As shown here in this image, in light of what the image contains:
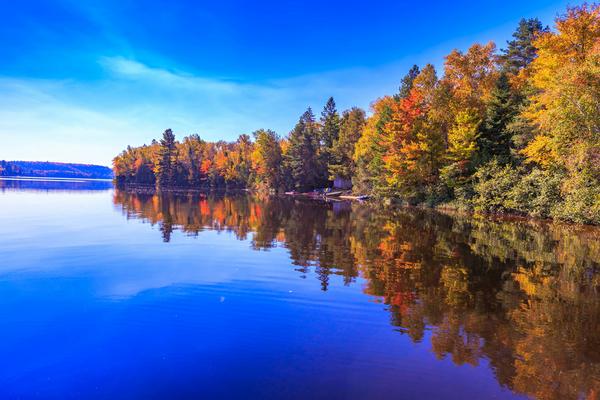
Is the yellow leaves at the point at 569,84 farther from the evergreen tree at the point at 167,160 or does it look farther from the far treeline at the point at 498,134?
the evergreen tree at the point at 167,160

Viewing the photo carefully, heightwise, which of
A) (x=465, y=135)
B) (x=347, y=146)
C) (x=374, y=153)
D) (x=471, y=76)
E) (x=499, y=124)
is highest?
(x=471, y=76)

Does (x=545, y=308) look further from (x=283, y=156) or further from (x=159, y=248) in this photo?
(x=283, y=156)

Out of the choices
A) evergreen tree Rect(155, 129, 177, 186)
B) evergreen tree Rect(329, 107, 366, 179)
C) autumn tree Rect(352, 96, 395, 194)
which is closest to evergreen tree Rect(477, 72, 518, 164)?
autumn tree Rect(352, 96, 395, 194)

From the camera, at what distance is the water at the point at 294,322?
20.0 ft

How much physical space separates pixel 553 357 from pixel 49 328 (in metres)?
10.3

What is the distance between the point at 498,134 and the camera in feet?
142

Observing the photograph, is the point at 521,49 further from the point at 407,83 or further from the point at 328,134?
the point at 328,134

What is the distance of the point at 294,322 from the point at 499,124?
42725 mm

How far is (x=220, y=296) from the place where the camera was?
1048 centimetres

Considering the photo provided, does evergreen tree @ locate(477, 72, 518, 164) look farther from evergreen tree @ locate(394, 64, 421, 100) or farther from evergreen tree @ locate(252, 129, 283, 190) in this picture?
evergreen tree @ locate(252, 129, 283, 190)

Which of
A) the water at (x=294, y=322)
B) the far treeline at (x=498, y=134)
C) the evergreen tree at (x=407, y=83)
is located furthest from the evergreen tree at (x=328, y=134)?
the water at (x=294, y=322)

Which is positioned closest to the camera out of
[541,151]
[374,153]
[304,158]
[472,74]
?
[541,151]

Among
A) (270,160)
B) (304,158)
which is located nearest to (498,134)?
(304,158)

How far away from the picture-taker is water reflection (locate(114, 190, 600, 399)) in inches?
271
